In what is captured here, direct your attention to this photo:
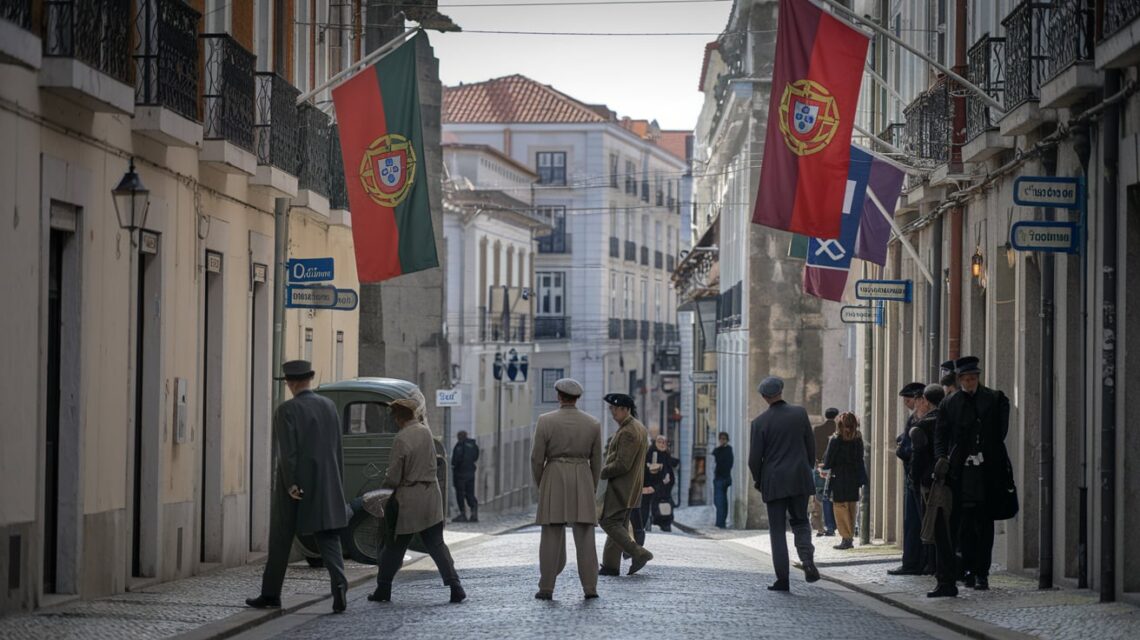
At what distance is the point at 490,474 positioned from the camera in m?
62.3

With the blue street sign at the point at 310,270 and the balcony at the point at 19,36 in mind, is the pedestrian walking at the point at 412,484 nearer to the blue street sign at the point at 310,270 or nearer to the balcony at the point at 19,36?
the balcony at the point at 19,36

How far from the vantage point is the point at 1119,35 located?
46.8 feet

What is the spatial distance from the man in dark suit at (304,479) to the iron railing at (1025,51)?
6.93 meters

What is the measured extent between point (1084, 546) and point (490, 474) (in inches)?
1861

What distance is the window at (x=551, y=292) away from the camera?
86.1 meters

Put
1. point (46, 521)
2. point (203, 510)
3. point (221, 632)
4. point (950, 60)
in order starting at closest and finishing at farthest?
1. point (221, 632)
2. point (46, 521)
3. point (203, 510)
4. point (950, 60)

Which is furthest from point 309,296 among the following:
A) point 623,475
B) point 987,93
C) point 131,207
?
point 987,93

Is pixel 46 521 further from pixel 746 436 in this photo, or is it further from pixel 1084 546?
pixel 746 436

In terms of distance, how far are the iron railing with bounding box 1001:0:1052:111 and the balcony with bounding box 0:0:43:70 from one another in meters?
8.24

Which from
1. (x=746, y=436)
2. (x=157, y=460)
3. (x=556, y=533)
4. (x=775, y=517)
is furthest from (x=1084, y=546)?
(x=746, y=436)

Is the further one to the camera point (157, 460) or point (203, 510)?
point (203, 510)

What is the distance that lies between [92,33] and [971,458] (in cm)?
742

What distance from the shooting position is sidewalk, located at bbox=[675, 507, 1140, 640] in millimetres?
13062

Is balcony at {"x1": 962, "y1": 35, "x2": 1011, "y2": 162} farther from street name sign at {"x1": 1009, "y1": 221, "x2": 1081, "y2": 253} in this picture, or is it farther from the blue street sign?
the blue street sign
